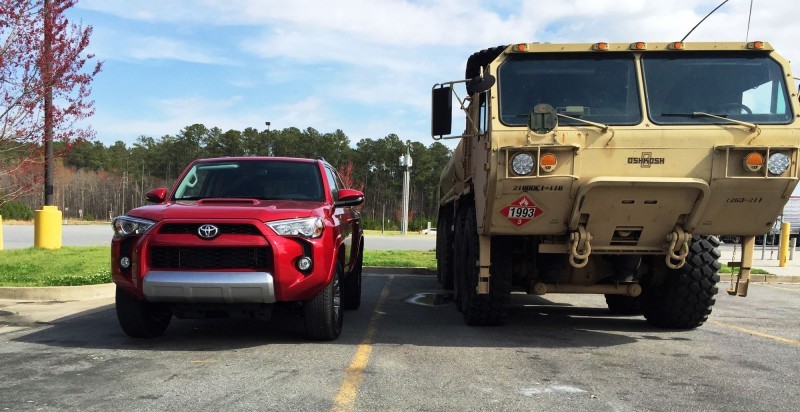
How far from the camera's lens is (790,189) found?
5453mm

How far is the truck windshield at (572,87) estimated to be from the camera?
5785mm

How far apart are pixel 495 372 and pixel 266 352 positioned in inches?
79.9

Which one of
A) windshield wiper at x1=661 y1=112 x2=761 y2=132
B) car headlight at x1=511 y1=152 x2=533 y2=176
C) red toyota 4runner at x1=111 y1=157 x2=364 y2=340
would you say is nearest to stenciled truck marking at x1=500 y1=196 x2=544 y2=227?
car headlight at x1=511 y1=152 x2=533 y2=176

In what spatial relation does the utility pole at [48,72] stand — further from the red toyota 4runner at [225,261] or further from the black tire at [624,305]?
the black tire at [624,305]

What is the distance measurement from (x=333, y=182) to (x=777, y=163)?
185 inches

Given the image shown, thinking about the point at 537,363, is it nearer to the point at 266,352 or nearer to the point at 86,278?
the point at 266,352

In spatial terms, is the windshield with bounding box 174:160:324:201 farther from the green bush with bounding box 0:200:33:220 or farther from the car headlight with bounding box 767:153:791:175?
the green bush with bounding box 0:200:33:220

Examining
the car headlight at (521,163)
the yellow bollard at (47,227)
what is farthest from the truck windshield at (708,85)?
the yellow bollard at (47,227)

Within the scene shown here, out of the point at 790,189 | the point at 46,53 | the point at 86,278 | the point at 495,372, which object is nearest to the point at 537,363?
the point at 495,372

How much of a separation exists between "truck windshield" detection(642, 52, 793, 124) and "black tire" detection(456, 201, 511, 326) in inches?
80.5

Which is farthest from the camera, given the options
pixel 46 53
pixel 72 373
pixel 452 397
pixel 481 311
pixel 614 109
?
pixel 46 53

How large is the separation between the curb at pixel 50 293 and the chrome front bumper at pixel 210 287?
15.4 ft

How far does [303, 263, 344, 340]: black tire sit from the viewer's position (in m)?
5.63

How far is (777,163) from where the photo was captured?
17.6 feet
